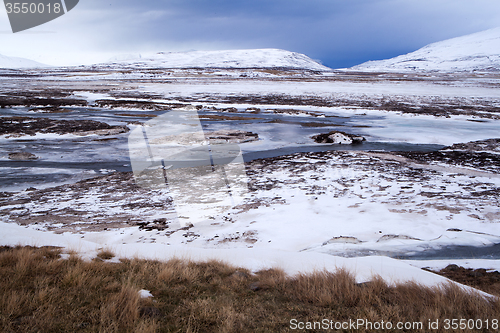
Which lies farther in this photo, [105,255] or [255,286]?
[105,255]

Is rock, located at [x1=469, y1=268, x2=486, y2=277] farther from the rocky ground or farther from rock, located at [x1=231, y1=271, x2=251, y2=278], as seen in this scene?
rock, located at [x1=231, y1=271, x2=251, y2=278]

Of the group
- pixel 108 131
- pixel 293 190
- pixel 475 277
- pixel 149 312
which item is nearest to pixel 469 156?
A: pixel 293 190

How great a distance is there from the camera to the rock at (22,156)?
12.8 meters

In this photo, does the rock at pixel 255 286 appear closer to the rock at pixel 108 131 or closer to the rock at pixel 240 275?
the rock at pixel 240 275

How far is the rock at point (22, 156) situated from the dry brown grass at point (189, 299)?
9990 mm

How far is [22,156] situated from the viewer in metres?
12.9

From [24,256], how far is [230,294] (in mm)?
2950

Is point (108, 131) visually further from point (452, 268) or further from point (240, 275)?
point (452, 268)

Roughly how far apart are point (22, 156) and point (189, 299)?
42.0ft

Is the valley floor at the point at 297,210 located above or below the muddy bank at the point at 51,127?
below

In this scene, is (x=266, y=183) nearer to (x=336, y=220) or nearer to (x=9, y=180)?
(x=336, y=220)

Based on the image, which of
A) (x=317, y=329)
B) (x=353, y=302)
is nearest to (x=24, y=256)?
(x=317, y=329)

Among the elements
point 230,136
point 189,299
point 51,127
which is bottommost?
point 189,299

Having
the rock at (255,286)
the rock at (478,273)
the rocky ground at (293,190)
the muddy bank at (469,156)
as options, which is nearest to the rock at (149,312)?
the rock at (255,286)
